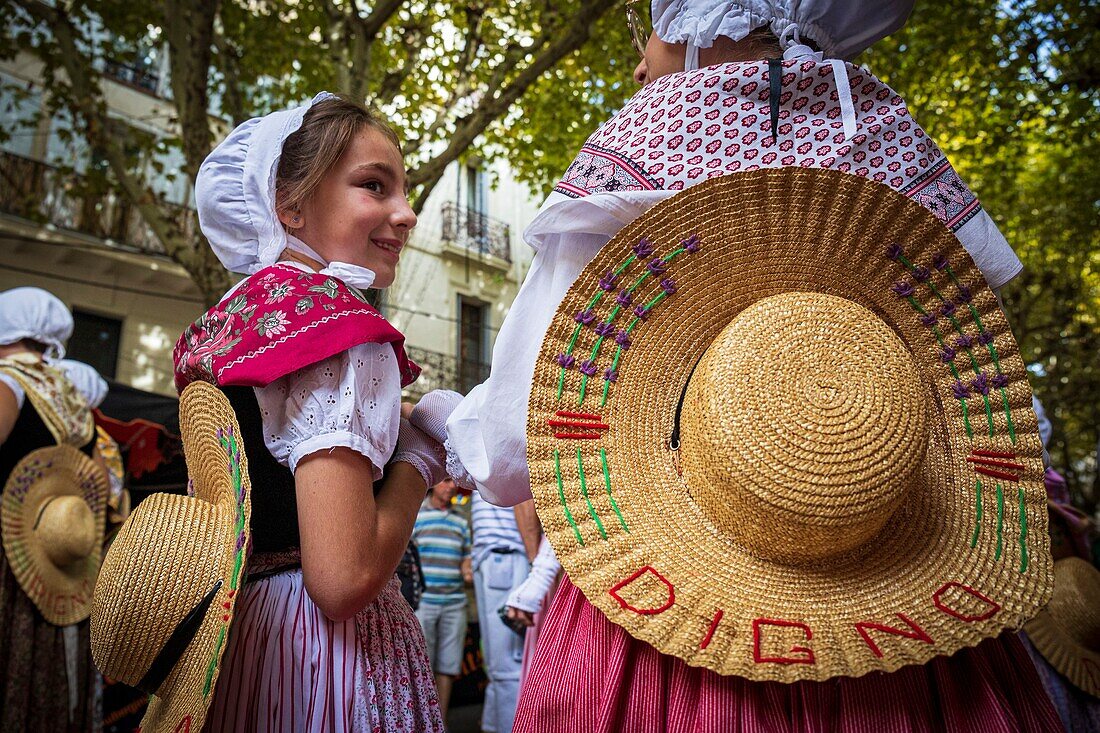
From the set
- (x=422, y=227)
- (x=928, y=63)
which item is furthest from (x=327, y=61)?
(x=422, y=227)

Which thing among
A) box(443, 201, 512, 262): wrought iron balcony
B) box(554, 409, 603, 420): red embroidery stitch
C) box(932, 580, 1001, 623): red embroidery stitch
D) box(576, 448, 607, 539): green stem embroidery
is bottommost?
box(932, 580, 1001, 623): red embroidery stitch

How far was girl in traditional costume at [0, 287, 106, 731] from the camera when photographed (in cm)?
337

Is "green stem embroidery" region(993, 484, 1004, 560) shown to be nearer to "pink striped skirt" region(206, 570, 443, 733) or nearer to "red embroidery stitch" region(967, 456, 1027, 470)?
"red embroidery stitch" region(967, 456, 1027, 470)

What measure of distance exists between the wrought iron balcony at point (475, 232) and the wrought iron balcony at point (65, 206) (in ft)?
21.5

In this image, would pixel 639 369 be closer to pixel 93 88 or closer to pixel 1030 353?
pixel 93 88

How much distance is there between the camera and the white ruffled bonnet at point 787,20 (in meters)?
1.55

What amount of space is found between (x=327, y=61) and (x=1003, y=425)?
9.78m

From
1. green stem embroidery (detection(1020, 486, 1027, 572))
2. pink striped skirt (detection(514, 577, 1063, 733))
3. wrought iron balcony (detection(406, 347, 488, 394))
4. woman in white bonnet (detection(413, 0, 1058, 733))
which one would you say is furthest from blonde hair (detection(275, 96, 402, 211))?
wrought iron balcony (detection(406, 347, 488, 394))

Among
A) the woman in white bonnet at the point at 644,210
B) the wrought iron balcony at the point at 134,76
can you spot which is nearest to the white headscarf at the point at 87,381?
the woman in white bonnet at the point at 644,210

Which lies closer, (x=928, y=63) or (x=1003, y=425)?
(x=1003, y=425)

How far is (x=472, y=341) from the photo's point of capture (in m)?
20.0

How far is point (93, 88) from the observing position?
7469 millimetres

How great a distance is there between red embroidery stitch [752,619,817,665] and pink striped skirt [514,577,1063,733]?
135mm

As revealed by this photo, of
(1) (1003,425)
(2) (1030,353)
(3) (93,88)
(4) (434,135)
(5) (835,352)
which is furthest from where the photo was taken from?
(2) (1030,353)
